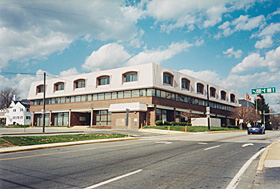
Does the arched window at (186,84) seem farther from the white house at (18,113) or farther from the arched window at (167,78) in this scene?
the white house at (18,113)

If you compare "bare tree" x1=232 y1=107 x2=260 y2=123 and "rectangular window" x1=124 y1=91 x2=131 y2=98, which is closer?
"rectangular window" x1=124 y1=91 x2=131 y2=98

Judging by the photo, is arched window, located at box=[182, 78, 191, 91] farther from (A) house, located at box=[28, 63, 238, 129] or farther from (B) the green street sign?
(B) the green street sign

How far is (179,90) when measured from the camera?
54531 millimetres

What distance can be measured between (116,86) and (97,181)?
154 feet

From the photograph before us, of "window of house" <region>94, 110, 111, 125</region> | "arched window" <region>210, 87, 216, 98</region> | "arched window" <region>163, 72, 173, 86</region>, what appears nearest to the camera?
"arched window" <region>163, 72, 173, 86</region>

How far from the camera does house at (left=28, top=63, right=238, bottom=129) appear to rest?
48312 mm

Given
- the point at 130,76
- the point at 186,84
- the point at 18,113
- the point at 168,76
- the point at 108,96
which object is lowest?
the point at 18,113

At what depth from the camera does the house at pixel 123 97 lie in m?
48.3

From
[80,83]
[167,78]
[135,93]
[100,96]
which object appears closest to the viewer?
[135,93]

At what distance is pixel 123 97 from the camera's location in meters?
52.2

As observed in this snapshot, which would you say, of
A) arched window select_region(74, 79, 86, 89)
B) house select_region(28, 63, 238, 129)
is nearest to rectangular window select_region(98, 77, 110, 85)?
house select_region(28, 63, 238, 129)

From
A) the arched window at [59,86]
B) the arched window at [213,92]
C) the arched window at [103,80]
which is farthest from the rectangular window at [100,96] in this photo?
the arched window at [213,92]

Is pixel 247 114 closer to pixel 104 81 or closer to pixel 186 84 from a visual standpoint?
pixel 186 84

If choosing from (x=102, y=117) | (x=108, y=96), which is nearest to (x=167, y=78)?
(x=108, y=96)
